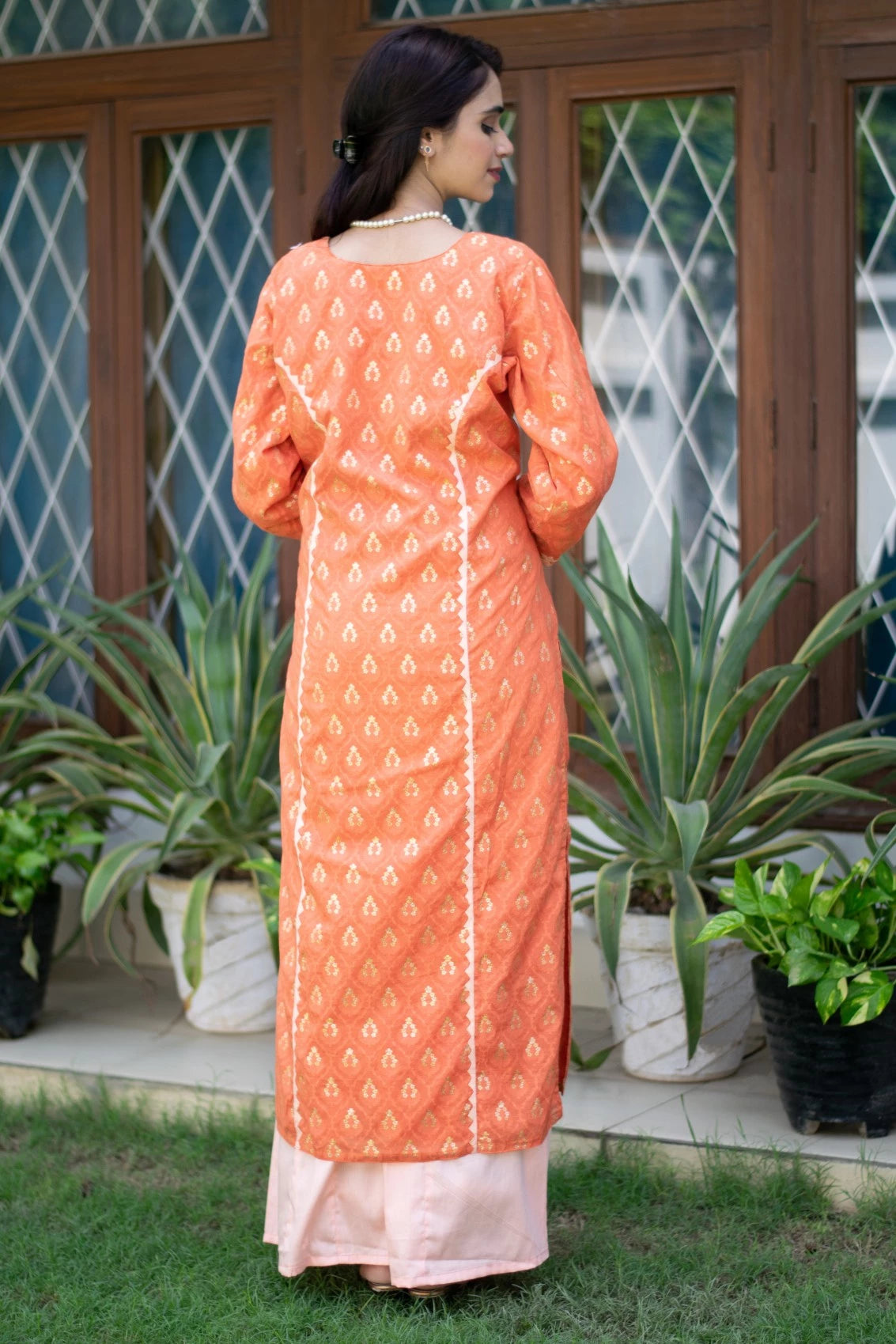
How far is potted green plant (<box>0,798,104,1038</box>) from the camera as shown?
3576 millimetres

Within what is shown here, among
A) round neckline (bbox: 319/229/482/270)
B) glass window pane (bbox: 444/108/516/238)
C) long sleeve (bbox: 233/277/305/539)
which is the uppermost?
glass window pane (bbox: 444/108/516/238)

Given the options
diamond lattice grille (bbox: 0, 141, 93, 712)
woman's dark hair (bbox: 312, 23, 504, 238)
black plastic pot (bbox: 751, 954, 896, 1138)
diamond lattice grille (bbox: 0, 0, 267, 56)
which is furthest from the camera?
diamond lattice grille (bbox: 0, 141, 93, 712)

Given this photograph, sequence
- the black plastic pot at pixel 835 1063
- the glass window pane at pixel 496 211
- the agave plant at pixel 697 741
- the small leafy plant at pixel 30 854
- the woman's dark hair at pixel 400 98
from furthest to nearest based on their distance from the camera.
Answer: the glass window pane at pixel 496 211 → the small leafy plant at pixel 30 854 → the agave plant at pixel 697 741 → the black plastic pot at pixel 835 1063 → the woman's dark hair at pixel 400 98

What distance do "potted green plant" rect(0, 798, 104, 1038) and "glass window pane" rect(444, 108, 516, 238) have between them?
169cm

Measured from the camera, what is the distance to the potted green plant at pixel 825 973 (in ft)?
9.15

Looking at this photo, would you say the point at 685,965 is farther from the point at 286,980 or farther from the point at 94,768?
the point at 94,768

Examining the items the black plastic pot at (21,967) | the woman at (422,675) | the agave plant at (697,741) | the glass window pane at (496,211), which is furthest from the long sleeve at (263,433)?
the glass window pane at (496,211)

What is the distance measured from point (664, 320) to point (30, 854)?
1863 mm

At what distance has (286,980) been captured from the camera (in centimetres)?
247

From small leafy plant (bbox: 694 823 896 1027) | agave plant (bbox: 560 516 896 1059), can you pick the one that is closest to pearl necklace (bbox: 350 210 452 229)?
agave plant (bbox: 560 516 896 1059)

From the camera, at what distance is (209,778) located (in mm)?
3586

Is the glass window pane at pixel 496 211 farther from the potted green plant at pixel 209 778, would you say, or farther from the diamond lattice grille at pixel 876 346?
the potted green plant at pixel 209 778

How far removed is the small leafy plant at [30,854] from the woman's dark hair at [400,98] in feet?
5.80

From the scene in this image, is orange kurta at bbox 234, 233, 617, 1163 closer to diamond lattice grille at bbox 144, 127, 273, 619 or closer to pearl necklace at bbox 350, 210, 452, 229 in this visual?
pearl necklace at bbox 350, 210, 452, 229
